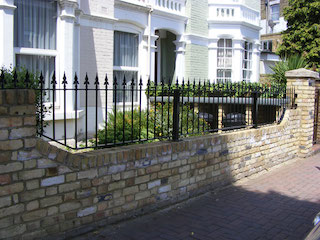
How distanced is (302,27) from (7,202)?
17225 mm

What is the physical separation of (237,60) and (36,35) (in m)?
8.98

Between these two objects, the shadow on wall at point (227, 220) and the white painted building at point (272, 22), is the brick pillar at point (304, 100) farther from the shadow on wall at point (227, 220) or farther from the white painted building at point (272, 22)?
the white painted building at point (272, 22)

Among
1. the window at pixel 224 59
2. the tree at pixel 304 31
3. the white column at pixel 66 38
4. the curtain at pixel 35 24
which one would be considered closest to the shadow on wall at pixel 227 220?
the white column at pixel 66 38

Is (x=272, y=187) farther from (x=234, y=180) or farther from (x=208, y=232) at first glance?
(x=208, y=232)

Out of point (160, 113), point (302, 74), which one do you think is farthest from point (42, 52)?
point (302, 74)

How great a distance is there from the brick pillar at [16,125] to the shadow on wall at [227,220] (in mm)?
1334

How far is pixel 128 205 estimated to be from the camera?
15.8ft

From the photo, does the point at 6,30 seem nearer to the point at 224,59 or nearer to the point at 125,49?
the point at 125,49

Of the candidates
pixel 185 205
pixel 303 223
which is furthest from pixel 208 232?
pixel 303 223

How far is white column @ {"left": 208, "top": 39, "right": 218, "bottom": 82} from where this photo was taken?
14.5 m

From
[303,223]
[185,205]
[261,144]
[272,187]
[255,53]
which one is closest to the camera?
[303,223]

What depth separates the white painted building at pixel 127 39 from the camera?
815 centimetres

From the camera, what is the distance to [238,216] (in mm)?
5172

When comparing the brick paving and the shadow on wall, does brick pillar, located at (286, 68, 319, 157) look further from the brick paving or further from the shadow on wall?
the shadow on wall
